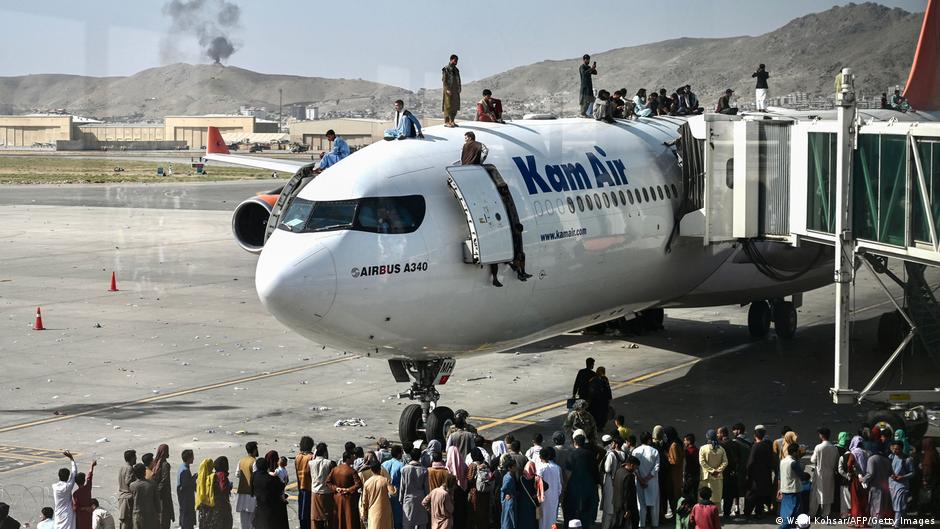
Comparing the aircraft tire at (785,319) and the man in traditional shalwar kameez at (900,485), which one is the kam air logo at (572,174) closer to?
the man in traditional shalwar kameez at (900,485)

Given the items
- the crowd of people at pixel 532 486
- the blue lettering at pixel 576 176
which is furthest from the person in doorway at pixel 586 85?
the crowd of people at pixel 532 486

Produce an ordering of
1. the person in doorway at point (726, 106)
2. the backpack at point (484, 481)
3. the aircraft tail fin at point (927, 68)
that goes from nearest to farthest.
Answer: the backpack at point (484, 481)
the aircraft tail fin at point (927, 68)
the person in doorway at point (726, 106)

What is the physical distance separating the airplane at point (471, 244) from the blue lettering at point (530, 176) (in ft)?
0.08

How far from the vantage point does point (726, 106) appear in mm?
27797

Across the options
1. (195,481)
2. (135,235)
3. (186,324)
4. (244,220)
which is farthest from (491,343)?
(135,235)

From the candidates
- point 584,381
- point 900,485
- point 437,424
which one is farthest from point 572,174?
point 900,485

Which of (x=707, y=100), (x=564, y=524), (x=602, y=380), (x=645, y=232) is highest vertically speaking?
(x=707, y=100)

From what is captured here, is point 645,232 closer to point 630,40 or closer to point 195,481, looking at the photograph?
point 630,40

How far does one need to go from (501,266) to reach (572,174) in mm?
3102

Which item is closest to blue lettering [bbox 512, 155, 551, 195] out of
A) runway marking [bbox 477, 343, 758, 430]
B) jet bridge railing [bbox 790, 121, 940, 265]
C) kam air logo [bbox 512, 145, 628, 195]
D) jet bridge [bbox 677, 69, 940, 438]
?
kam air logo [bbox 512, 145, 628, 195]

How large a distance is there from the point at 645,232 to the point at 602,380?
3.35 meters

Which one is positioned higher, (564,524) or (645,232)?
(645,232)

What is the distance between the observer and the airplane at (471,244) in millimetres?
18672

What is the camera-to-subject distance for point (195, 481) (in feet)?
54.7
